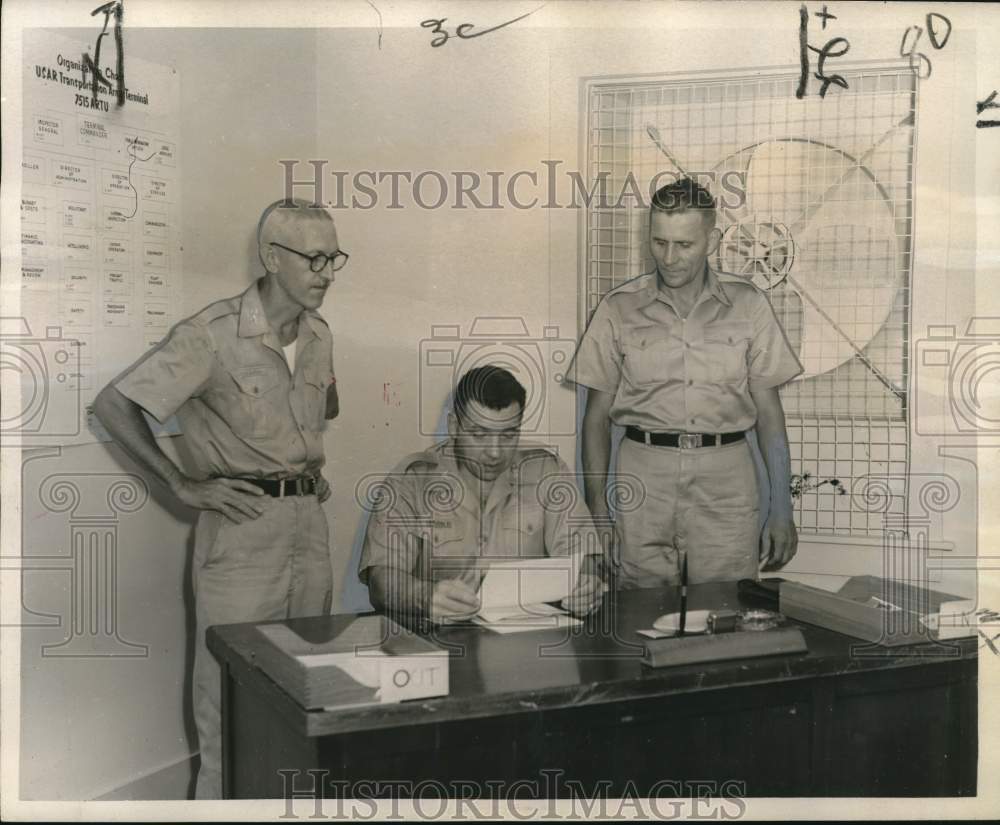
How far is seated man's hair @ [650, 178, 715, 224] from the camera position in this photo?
2951 mm

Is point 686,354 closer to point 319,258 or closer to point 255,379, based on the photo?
point 319,258

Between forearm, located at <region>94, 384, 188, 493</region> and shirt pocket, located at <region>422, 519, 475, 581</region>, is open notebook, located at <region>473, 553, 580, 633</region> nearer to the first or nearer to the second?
shirt pocket, located at <region>422, 519, 475, 581</region>

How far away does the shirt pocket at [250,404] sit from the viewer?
9.32 ft

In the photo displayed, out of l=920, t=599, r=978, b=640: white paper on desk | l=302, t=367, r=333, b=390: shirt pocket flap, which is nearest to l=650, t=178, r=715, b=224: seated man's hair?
l=302, t=367, r=333, b=390: shirt pocket flap

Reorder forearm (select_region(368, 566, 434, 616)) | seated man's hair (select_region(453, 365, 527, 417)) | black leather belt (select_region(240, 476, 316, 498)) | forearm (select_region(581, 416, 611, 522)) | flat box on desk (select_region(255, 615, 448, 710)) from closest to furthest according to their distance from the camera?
1. flat box on desk (select_region(255, 615, 448, 710))
2. forearm (select_region(368, 566, 434, 616))
3. seated man's hair (select_region(453, 365, 527, 417))
4. black leather belt (select_region(240, 476, 316, 498))
5. forearm (select_region(581, 416, 611, 522))

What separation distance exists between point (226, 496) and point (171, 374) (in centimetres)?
33

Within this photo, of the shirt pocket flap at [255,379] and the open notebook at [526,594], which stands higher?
the shirt pocket flap at [255,379]

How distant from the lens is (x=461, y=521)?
9.28 feet

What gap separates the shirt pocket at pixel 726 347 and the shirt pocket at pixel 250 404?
1.18m

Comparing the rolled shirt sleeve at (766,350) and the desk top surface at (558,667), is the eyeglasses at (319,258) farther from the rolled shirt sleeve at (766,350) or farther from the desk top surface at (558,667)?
the rolled shirt sleeve at (766,350)

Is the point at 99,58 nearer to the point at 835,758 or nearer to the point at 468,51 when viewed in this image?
the point at 468,51

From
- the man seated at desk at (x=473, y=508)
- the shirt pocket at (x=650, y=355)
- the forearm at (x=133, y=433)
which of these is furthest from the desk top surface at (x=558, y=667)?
the shirt pocket at (x=650, y=355)

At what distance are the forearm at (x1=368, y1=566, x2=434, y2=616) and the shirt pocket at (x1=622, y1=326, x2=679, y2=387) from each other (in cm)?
83

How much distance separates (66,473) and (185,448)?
0.31m
